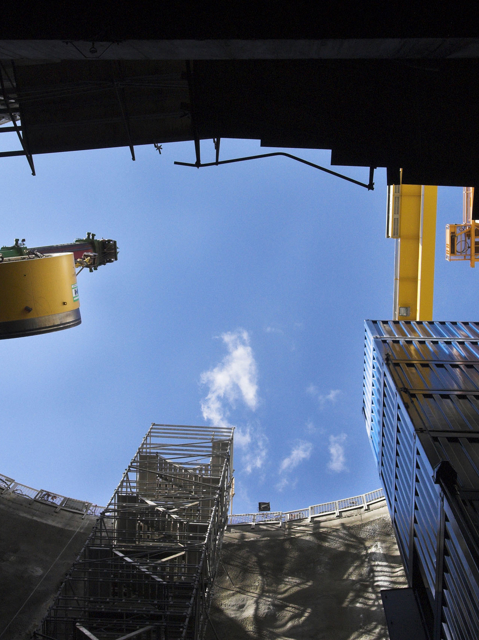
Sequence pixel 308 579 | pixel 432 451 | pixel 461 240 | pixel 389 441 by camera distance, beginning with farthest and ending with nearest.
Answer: pixel 461 240, pixel 308 579, pixel 389 441, pixel 432 451

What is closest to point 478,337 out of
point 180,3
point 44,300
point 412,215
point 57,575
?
point 412,215

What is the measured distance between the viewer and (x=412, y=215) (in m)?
23.6

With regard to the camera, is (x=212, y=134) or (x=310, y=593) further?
(x=310, y=593)

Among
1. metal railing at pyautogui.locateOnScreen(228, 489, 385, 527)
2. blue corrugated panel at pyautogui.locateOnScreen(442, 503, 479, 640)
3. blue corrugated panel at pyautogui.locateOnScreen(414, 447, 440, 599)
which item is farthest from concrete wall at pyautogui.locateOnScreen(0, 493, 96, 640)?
blue corrugated panel at pyautogui.locateOnScreen(442, 503, 479, 640)

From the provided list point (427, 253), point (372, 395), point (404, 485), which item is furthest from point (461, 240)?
point (404, 485)

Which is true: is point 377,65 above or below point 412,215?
below

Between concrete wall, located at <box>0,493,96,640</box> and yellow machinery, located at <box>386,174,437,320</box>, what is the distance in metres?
22.2

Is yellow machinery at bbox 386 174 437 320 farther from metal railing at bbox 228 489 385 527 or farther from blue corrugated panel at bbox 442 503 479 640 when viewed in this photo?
blue corrugated panel at bbox 442 503 479 640

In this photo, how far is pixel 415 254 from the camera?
24438mm

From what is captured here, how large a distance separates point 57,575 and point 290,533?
1297cm

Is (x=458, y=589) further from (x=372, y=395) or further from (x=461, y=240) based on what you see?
(x=461, y=240)

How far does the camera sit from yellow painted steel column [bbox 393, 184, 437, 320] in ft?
75.9

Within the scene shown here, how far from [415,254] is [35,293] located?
1950 cm

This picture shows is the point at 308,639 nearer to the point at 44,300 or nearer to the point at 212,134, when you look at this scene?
the point at 44,300
